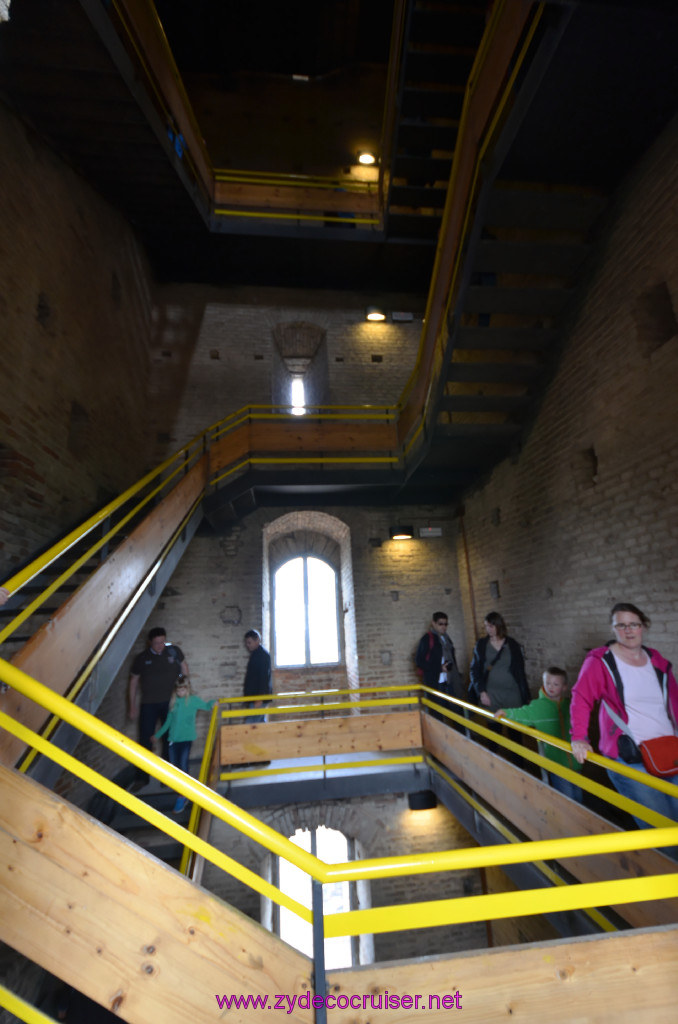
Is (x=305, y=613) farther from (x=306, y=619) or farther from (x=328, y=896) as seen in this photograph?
(x=328, y=896)

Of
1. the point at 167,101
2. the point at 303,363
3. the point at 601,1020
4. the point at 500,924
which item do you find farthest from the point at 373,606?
the point at 167,101

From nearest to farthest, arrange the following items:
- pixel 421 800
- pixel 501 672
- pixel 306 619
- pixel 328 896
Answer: pixel 501 672
pixel 421 800
pixel 306 619
pixel 328 896

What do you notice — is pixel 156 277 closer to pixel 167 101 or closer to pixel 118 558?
pixel 167 101

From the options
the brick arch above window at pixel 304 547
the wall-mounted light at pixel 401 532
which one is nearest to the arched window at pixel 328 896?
the wall-mounted light at pixel 401 532

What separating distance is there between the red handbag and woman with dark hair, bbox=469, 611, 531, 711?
237 centimetres

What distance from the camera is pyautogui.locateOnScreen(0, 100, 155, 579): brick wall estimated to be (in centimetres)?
474

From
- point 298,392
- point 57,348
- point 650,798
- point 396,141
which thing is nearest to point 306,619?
point 298,392

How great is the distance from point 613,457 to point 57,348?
607 centimetres

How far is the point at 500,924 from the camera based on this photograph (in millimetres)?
6719

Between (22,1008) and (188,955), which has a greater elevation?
(188,955)

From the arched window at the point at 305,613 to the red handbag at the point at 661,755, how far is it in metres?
7.77

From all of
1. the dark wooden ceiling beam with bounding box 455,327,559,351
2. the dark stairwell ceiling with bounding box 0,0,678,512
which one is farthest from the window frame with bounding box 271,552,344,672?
the dark wooden ceiling beam with bounding box 455,327,559,351

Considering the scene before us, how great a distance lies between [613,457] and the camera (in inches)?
192

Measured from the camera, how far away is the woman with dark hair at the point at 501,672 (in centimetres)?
521
